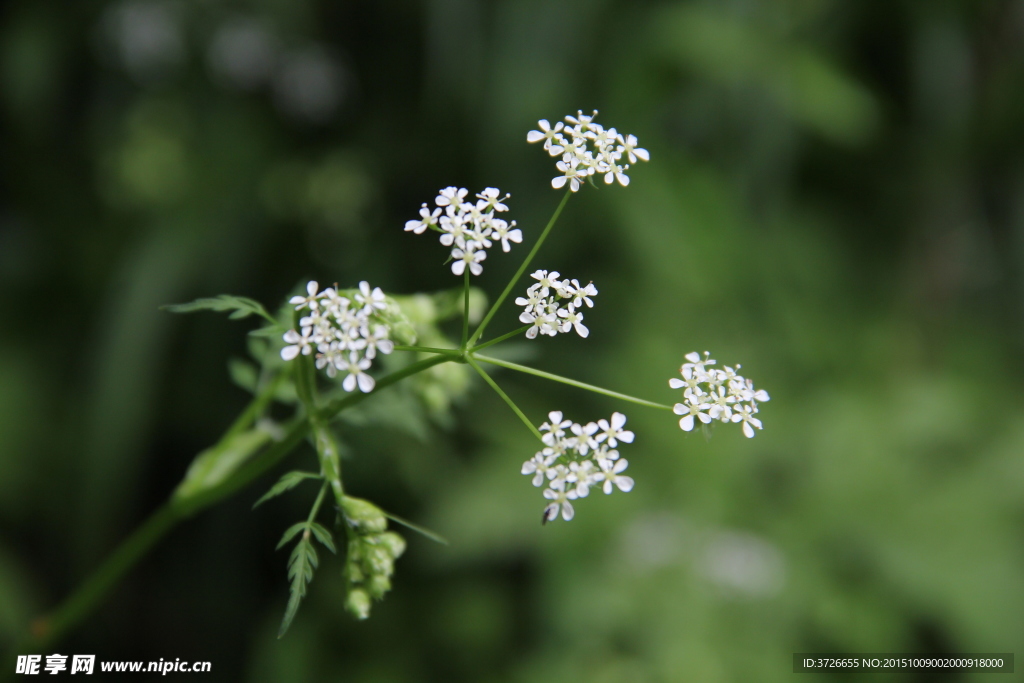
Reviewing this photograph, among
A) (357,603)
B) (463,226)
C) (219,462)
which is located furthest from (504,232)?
(219,462)

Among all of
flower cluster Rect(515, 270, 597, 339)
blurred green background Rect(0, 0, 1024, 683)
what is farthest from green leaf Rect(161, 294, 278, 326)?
blurred green background Rect(0, 0, 1024, 683)

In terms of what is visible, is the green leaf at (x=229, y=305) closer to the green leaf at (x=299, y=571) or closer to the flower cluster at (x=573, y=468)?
the green leaf at (x=299, y=571)

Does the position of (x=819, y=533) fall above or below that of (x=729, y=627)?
above

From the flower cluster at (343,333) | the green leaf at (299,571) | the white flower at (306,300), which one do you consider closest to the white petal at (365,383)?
the flower cluster at (343,333)

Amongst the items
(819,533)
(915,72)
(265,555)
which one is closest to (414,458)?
(265,555)

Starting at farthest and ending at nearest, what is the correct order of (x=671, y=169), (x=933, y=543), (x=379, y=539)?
(x=671, y=169) → (x=933, y=543) → (x=379, y=539)

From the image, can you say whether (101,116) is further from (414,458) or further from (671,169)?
(671,169)

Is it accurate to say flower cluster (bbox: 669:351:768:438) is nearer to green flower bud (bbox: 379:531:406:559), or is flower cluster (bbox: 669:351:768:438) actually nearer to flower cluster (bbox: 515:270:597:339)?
flower cluster (bbox: 515:270:597:339)
